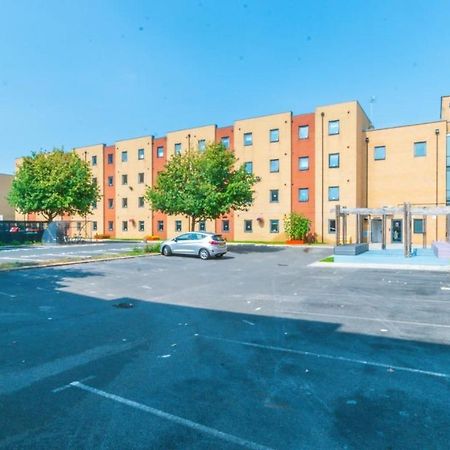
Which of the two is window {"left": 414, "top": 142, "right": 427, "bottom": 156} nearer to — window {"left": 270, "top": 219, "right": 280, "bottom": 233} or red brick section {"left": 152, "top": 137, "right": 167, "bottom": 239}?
window {"left": 270, "top": 219, "right": 280, "bottom": 233}

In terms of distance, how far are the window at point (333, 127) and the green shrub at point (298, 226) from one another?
9090 millimetres

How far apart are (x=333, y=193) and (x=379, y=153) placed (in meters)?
6.41

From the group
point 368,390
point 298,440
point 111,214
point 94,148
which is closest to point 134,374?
point 298,440

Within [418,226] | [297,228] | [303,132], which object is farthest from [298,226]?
[418,226]

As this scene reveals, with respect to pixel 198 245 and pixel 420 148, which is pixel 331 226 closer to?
pixel 420 148

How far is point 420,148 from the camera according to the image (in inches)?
1372

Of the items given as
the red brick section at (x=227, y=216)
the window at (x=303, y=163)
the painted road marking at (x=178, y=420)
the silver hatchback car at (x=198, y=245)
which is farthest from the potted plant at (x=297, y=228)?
the painted road marking at (x=178, y=420)

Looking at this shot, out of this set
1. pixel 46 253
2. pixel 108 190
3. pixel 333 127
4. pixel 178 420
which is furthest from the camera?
pixel 108 190

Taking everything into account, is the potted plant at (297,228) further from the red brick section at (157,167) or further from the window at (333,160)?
the red brick section at (157,167)

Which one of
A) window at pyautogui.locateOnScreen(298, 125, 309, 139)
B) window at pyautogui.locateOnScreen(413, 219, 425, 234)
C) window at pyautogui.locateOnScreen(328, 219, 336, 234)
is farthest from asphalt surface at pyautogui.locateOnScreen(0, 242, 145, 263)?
window at pyautogui.locateOnScreen(413, 219, 425, 234)

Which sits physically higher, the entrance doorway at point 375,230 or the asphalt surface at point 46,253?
the entrance doorway at point 375,230

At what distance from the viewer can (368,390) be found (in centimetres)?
447

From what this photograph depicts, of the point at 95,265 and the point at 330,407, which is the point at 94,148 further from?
the point at 330,407

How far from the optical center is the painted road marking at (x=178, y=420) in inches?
133
